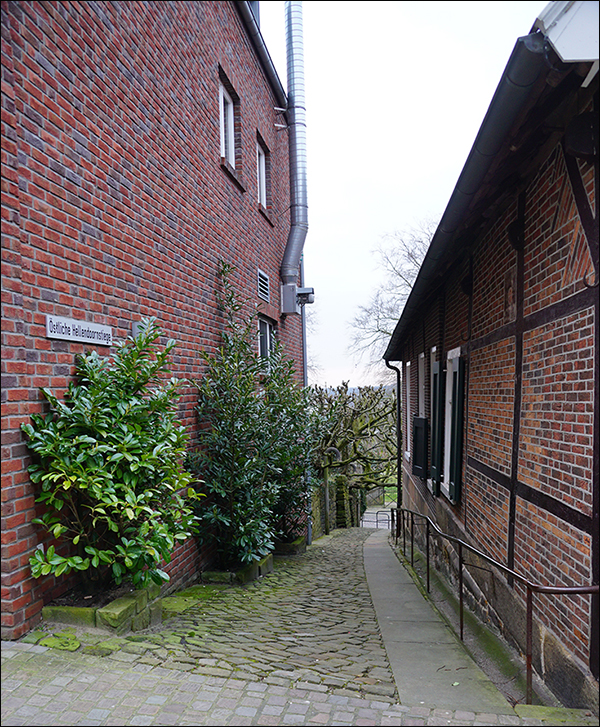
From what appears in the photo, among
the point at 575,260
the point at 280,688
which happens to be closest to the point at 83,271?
the point at 280,688

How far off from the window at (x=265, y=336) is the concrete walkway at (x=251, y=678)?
17.0 ft

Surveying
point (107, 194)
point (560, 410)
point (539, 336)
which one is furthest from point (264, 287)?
point (560, 410)

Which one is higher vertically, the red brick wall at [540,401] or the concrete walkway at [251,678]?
the red brick wall at [540,401]

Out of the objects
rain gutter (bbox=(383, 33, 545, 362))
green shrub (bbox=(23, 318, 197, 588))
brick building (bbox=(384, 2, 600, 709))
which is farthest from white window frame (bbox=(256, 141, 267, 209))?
green shrub (bbox=(23, 318, 197, 588))

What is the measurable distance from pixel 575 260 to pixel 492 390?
7.28 ft

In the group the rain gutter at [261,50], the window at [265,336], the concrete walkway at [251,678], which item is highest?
Result: the rain gutter at [261,50]

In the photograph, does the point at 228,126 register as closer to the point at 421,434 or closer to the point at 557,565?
the point at 421,434

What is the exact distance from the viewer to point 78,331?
151 inches

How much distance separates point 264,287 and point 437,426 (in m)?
3.55

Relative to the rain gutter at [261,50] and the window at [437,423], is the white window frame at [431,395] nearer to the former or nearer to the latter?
the window at [437,423]

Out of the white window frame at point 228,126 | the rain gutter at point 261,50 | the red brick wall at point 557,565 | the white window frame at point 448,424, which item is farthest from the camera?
the rain gutter at point 261,50

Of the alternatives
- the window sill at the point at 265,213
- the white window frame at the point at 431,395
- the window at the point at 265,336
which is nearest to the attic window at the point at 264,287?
the window at the point at 265,336

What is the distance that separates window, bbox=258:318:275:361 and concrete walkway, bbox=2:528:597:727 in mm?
5181

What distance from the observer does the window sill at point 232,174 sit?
7283 millimetres
